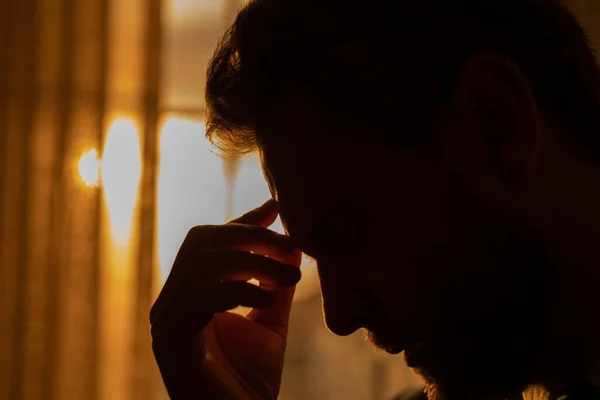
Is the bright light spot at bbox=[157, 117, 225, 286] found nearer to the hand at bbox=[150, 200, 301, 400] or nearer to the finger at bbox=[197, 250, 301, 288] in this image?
the hand at bbox=[150, 200, 301, 400]

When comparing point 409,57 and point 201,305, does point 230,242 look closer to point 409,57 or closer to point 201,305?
point 201,305

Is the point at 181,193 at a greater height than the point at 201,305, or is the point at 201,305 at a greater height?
the point at 181,193

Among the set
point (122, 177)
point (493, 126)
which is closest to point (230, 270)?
point (493, 126)

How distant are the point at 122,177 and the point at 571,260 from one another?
46.8 inches

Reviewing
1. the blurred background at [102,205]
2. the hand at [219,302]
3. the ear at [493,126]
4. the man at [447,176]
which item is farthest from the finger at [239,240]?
the blurred background at [102,205]

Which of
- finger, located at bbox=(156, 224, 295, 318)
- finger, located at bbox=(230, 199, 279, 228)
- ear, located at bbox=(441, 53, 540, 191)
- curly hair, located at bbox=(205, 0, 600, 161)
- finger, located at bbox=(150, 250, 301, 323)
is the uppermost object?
curly hair, located at bbox=(205, 0, 600, 161)

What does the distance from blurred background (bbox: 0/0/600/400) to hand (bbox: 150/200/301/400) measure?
71 centimetres

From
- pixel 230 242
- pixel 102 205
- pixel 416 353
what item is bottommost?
pixel 416 353

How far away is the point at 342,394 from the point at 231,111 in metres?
1.08

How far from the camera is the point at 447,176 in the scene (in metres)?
0.76

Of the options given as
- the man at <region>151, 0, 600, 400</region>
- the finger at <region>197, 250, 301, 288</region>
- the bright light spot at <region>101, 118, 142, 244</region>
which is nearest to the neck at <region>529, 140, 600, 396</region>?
the man at <region>151, 0, 600, 400</region>

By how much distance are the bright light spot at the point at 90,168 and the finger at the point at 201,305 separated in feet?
2.79

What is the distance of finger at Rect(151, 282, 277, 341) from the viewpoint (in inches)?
35.5

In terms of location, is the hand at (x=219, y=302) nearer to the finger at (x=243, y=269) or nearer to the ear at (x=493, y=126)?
the finger at (x=243, y=269)
